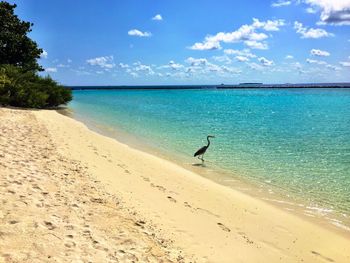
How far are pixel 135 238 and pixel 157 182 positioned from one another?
4.53 meters

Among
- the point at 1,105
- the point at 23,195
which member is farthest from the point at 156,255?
the point at 1,105

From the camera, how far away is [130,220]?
6699mm

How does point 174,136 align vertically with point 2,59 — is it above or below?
below

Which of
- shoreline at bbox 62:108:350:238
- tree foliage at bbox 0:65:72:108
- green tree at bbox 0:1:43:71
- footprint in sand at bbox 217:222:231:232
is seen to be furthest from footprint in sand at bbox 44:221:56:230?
green tree at bbox 0:1:43:71

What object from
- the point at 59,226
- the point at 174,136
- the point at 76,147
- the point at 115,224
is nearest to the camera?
the point at 59,226

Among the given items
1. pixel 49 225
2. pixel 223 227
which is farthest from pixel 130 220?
pixel 223 227

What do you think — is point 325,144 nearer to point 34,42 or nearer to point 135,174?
point 135,174

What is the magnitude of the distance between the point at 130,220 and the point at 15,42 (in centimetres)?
3349

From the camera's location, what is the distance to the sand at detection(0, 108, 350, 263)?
217 inches

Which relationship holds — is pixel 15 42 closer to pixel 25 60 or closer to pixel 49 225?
pixel 25 60

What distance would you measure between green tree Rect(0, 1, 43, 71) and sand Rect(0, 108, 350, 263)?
27.2 m

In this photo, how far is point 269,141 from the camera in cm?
2153

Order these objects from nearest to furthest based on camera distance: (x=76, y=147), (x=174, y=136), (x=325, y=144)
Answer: (x=76, y=147), (x=325, y=144), (x=174, y=136)

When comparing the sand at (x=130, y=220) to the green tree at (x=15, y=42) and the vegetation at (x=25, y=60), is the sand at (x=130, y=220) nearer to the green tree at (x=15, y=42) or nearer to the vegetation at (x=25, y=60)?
the vegetation at (x=25, y=60)
